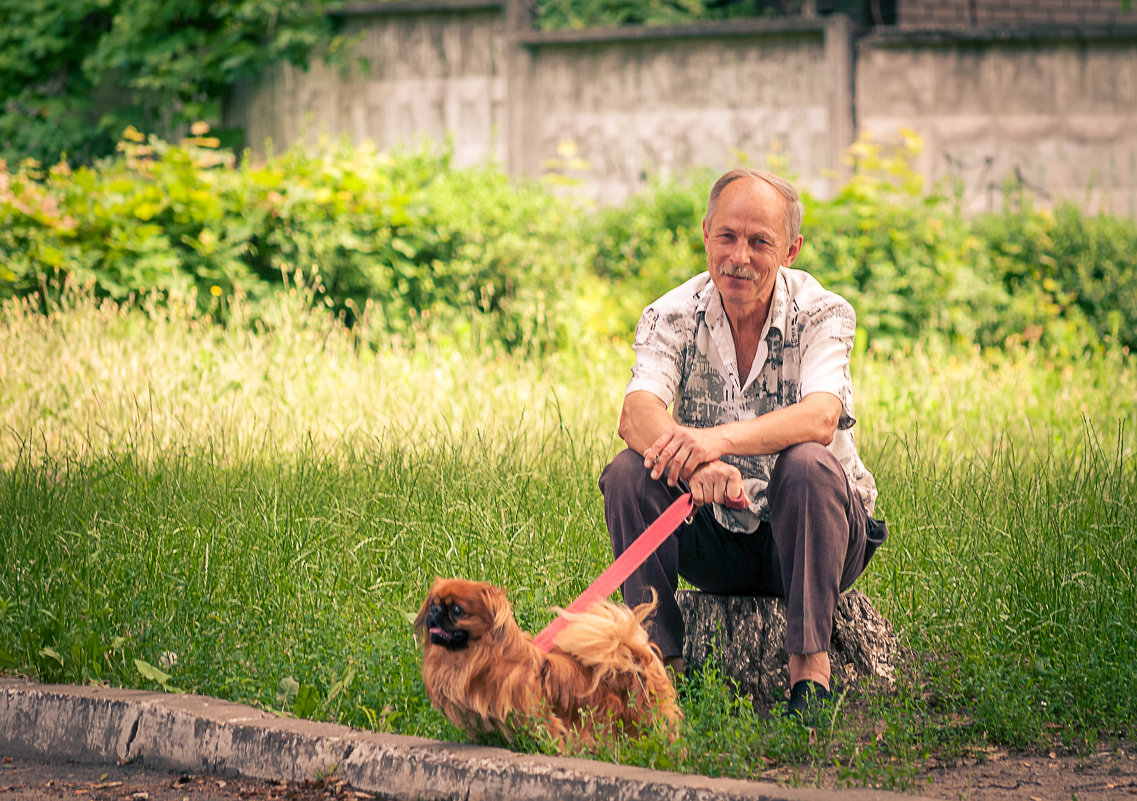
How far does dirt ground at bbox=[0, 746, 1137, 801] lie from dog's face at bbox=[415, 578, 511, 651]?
553 mm

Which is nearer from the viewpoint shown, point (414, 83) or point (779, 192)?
point (779, 192)

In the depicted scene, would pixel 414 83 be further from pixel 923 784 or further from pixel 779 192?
pixel 923 784

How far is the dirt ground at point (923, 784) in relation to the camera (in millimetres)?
2844

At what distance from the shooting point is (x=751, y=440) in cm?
329

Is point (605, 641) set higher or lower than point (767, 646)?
higher

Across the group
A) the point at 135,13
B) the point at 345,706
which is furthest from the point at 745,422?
the point at 135,13

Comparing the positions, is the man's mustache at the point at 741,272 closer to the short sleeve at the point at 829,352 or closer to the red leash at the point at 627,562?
the short sleeve at the point at 829,352

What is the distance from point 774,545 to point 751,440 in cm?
35

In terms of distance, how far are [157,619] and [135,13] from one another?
27.5ft

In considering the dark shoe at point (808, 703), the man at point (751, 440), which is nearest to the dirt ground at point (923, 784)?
the dark shoe at point (808, 703)

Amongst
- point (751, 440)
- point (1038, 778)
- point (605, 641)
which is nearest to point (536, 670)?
point (605, 641)

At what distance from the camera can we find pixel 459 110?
10.3 meters

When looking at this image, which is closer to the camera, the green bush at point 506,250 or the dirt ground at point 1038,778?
the dirt ground at point 1038,778

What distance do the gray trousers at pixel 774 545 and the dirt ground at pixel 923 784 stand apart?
50 cm
